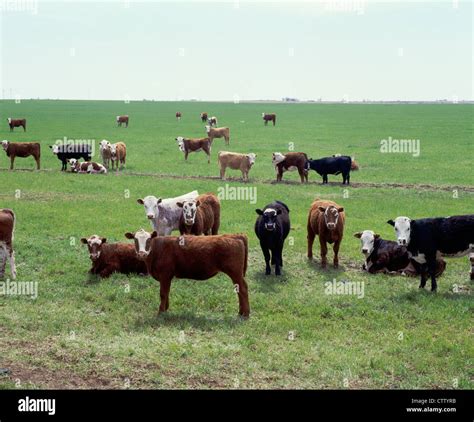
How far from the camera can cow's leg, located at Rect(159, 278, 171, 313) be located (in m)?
9.32

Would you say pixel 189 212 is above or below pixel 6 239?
above

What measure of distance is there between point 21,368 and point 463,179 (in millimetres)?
20962

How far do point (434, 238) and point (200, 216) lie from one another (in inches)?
184

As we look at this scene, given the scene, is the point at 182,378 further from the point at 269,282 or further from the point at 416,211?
the point at 416,211

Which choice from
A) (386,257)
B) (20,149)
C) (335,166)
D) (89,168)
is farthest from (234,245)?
(20,149)

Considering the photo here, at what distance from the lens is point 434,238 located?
1064 centimetres

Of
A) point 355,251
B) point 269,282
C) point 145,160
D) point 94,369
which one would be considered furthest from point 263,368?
point 145,160

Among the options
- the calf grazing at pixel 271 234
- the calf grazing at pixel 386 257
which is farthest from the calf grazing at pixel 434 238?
the calf grazing at pixel 271 234

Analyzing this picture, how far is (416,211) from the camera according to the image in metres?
17.6

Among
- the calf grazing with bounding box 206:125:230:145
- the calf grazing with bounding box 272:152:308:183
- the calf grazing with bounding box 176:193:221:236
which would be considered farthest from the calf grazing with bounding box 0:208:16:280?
the calf grazing with bounding box 206:125:230:145

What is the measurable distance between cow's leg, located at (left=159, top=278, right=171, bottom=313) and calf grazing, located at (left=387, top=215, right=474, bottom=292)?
4169 mm

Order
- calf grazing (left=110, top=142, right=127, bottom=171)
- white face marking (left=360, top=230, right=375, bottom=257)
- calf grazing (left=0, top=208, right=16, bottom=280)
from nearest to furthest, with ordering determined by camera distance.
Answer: calf grazing (left=0, top=208, right=16, bottom=280)
white face marking (left=360, top=230, right=375, bottom=257)
calf grazing (left=110, top=142, right=127, bottom=171)

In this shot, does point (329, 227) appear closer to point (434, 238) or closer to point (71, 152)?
point (434, 238)

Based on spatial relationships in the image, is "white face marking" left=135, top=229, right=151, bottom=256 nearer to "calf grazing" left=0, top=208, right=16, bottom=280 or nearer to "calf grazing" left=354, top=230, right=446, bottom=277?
"calf grazing" left=0, top=208, right=16, bottom=280
